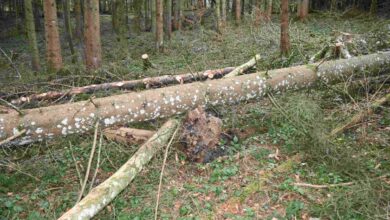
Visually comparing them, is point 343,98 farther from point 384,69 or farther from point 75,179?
point 75,179

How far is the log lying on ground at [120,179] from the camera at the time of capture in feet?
12.1

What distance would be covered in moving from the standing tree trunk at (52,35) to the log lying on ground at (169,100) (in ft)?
18.3

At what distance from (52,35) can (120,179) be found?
22.3ft

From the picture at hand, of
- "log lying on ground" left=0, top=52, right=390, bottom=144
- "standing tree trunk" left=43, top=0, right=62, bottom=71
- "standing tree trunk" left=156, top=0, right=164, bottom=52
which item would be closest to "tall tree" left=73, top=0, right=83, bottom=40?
"standing tree trunk" left=156, top=0, right=164, bottom=52

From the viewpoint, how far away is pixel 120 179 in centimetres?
432

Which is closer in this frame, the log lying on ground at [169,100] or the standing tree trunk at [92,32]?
the log lying on ground at [169,100]

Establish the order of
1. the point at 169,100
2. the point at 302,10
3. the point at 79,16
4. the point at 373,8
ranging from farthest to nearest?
the point at 302,10 < the point at 373,8 < the point at 79,16 < the point at 169,100

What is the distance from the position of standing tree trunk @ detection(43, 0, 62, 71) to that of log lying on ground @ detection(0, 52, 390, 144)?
558cm

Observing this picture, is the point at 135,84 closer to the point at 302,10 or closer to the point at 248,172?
the point at 248,172

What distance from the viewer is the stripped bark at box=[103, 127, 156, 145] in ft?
17.7

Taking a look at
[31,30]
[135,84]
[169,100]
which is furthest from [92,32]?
[169,100]

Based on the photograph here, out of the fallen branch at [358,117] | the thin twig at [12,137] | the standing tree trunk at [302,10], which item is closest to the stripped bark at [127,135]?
the thin twig at [12,137]

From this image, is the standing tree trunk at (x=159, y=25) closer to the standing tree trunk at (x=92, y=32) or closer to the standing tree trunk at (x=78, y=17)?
the standing tree trunk at (x=78, y=17)

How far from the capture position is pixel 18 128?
4.46 m
